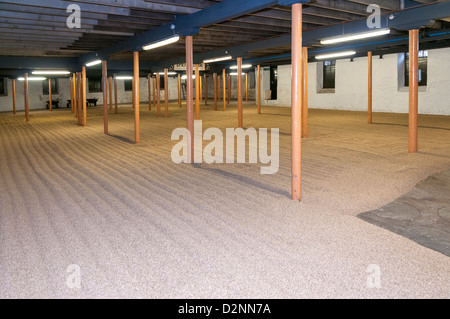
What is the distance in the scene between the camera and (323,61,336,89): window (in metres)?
23.1

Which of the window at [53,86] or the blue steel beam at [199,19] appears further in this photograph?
the window at [53,86]

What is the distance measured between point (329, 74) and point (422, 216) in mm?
20171

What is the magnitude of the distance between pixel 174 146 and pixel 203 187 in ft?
13.5

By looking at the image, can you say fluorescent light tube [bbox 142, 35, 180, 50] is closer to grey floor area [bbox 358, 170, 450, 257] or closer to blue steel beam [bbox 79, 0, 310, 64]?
blue steel beam [bbox 79, 0, 310, 64]

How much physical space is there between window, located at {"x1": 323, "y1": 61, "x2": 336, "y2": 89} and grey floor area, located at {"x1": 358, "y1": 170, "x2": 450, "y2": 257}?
1846cm

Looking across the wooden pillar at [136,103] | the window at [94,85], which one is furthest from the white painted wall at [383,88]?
the window at [94,85]

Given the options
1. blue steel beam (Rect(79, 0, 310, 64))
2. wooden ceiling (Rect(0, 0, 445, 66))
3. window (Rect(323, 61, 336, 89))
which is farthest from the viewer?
window (Rect(323, 61, 336, 89))

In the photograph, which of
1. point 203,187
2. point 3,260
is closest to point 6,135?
point 203,187
